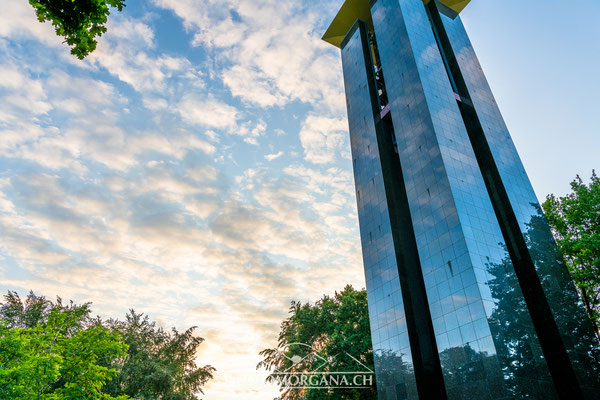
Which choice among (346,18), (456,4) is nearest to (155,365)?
(346,18)

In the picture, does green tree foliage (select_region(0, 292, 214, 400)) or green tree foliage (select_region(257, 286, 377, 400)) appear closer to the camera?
green tree foliage (select_region(0, 292, 214, 400))

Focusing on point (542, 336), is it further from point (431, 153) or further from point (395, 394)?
point (431, 153)

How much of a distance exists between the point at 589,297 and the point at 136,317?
4564cm

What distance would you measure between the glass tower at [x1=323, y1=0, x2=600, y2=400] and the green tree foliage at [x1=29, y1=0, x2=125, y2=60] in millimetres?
24779

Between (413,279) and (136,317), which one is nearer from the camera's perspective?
(413,279)

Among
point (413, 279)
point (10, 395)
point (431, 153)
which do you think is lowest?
point (10, 395)

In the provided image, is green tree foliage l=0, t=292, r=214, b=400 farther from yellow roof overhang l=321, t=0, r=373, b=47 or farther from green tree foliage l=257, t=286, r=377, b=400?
yellow roof overhang l=321, t=0, r=373, b=47

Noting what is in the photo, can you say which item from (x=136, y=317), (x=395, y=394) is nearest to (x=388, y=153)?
(x=395, y=394)

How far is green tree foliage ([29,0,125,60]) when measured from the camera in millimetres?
8023

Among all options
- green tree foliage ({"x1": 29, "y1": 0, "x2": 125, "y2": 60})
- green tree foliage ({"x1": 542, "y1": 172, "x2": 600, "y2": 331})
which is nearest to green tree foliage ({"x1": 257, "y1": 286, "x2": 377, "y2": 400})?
green tree foliage ({"x1": 542, "y1": 172, "x2": 600, "y2": 331})

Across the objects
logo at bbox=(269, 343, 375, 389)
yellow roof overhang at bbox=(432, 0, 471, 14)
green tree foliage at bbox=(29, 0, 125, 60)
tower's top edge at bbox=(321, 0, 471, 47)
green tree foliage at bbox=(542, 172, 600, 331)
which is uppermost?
tower's top edge at bbox=(321, 0, 471, 47)

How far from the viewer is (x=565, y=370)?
23312 mm

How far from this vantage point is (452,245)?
25984mm

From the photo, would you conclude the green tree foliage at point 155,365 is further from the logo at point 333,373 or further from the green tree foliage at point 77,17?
the green tree foliage at point 77,17
